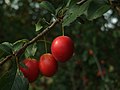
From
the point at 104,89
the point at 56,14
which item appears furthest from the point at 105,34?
the point at 56,14

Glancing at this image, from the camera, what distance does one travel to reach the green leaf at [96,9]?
149 cm

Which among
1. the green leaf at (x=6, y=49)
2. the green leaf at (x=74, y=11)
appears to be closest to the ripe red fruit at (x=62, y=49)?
the green leaf at (x=74, y=11)

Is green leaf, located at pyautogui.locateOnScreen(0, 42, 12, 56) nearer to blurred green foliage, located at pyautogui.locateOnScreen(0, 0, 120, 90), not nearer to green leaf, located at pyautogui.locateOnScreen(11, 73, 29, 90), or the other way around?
green leaf, located at pyautogui.locateOnScreen(11, 73, 29, 90)

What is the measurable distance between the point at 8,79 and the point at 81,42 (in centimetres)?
307

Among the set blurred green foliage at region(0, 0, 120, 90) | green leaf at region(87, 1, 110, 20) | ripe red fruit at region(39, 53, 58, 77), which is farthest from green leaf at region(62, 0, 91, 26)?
blurred green foliage at region(0, 0, 120, 90)

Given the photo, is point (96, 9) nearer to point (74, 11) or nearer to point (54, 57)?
point (74, 11)

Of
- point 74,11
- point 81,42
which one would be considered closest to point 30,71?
point 74,11

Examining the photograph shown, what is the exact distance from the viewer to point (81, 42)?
455 cm

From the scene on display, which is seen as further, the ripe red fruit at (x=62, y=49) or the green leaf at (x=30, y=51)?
the green leaf at (x=30, y=51)

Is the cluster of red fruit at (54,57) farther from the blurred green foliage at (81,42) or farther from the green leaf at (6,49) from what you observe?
the blurred green foliage at (81,42)

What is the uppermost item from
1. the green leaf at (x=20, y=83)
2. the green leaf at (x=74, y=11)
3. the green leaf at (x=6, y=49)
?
the green leaf at (x=6, y=49)

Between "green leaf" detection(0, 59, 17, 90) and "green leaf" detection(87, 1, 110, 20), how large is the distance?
0.43 meters

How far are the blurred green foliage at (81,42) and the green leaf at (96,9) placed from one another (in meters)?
2.60

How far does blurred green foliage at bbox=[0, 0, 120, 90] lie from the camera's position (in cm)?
433
